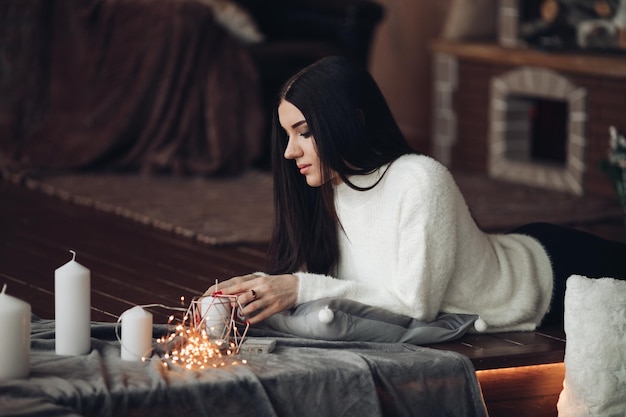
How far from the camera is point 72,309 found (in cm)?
242

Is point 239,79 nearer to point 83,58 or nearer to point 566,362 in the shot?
point 83,58

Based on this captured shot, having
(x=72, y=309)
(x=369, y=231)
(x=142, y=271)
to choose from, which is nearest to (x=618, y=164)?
(x=142, y=271)

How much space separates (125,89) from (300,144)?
2.97 metres

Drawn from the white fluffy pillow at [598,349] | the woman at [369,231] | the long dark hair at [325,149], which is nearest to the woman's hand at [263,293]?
the woman at [369,231]

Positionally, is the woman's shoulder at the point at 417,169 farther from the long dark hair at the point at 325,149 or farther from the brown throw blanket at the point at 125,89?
the brown throw blanket at the point at 125,89

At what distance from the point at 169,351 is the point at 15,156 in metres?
3.03

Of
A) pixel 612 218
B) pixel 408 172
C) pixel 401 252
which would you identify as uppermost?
pixel 408 172

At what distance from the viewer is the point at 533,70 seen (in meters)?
5.29

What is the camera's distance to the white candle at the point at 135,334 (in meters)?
2.41

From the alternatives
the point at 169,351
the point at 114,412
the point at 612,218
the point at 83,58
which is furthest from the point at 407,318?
the point at 83,58

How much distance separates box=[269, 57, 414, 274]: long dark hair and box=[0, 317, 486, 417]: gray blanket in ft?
0.84

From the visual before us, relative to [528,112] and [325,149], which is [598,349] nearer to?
[325,149]

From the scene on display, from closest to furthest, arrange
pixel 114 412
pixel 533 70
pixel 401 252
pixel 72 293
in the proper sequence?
pixel 114 412 < pixel 72 293 < pixel 401 252 < pixel 533 70

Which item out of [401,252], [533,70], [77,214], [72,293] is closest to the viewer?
[72,293]
